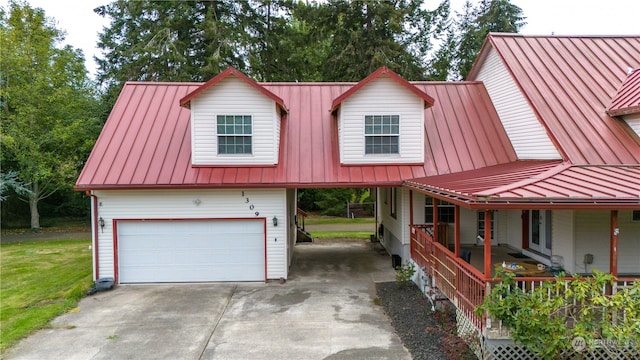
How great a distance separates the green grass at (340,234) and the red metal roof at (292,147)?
24.5 feet

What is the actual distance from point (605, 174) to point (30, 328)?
1162 centimetres

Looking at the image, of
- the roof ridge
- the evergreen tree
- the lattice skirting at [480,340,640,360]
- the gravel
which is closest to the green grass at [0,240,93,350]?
the gravel

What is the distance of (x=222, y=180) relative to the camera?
11219 millimetres

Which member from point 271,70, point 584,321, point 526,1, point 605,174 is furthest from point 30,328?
point 526,1

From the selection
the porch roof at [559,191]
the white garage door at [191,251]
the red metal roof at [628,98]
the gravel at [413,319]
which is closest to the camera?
the porch roof at [559,191]

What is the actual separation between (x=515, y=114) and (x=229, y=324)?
960 cm

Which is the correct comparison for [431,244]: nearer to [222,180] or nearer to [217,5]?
[222,180]

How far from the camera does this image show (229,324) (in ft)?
27.5

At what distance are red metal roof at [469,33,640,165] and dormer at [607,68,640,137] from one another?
0.15 metres

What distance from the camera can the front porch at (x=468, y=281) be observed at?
609cm

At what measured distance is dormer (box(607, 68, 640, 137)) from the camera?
9102 mm

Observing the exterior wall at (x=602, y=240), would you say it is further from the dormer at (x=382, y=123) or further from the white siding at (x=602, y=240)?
the dormer at (x=382, y=123)

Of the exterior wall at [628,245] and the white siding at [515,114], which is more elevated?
the white siding at [515,114]

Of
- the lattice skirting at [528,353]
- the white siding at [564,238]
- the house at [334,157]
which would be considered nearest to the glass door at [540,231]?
the house at [334,157]
